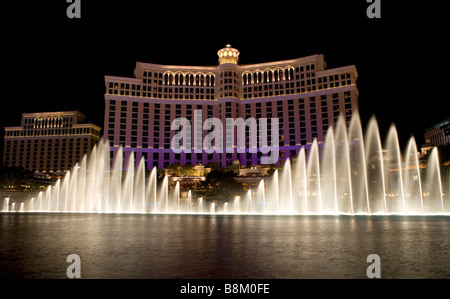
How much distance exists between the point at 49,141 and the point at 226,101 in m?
71.5

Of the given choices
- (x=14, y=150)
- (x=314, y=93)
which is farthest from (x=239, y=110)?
(x=14, y=150)

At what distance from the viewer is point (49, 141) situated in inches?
5084

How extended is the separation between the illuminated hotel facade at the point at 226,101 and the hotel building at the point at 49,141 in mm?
26965

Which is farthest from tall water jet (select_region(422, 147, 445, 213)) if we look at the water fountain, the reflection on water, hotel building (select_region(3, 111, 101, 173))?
hotel building (select_region(3, 111, 101, 173))

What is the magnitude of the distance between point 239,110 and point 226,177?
152 feet

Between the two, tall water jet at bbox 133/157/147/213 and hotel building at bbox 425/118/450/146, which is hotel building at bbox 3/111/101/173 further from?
hotel building at bbox 425/118/450/146

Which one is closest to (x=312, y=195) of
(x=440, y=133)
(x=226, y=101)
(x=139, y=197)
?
(x=139, y=197)

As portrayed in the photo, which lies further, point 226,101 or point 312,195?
point 226,101

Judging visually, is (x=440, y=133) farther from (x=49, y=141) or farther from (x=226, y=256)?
(x=49, y=141)

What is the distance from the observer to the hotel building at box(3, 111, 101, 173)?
12744 cm

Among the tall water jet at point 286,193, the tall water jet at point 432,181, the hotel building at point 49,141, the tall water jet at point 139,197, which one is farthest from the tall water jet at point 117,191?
the tall water jet at point 432,181

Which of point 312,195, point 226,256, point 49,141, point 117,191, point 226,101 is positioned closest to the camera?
point 226,256

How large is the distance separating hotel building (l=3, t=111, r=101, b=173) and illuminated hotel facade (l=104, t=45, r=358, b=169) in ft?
88.5
